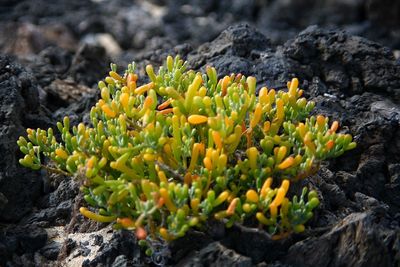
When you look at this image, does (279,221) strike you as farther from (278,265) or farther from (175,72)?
(175,72)

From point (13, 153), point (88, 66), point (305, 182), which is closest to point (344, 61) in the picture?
point (305, 182)

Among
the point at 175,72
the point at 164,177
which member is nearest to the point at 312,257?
the point at 164,177

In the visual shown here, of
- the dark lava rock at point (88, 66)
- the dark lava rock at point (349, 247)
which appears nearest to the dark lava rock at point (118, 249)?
the dark lava rock at point (349, 247)

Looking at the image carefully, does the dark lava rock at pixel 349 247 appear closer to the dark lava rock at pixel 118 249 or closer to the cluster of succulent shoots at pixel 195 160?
the cluster of succulent shoots at pixel 195 160

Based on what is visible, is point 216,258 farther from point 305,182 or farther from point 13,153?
point 13,153

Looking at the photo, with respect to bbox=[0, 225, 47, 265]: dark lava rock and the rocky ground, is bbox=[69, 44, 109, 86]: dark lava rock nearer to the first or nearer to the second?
the rocky ground

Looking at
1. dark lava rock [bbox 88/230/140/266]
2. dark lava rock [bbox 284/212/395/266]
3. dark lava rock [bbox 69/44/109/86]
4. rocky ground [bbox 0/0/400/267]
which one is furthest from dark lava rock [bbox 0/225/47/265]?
dark lava rock [bbox 69/44/109/86]

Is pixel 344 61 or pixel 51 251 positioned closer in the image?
pixel 51 251
